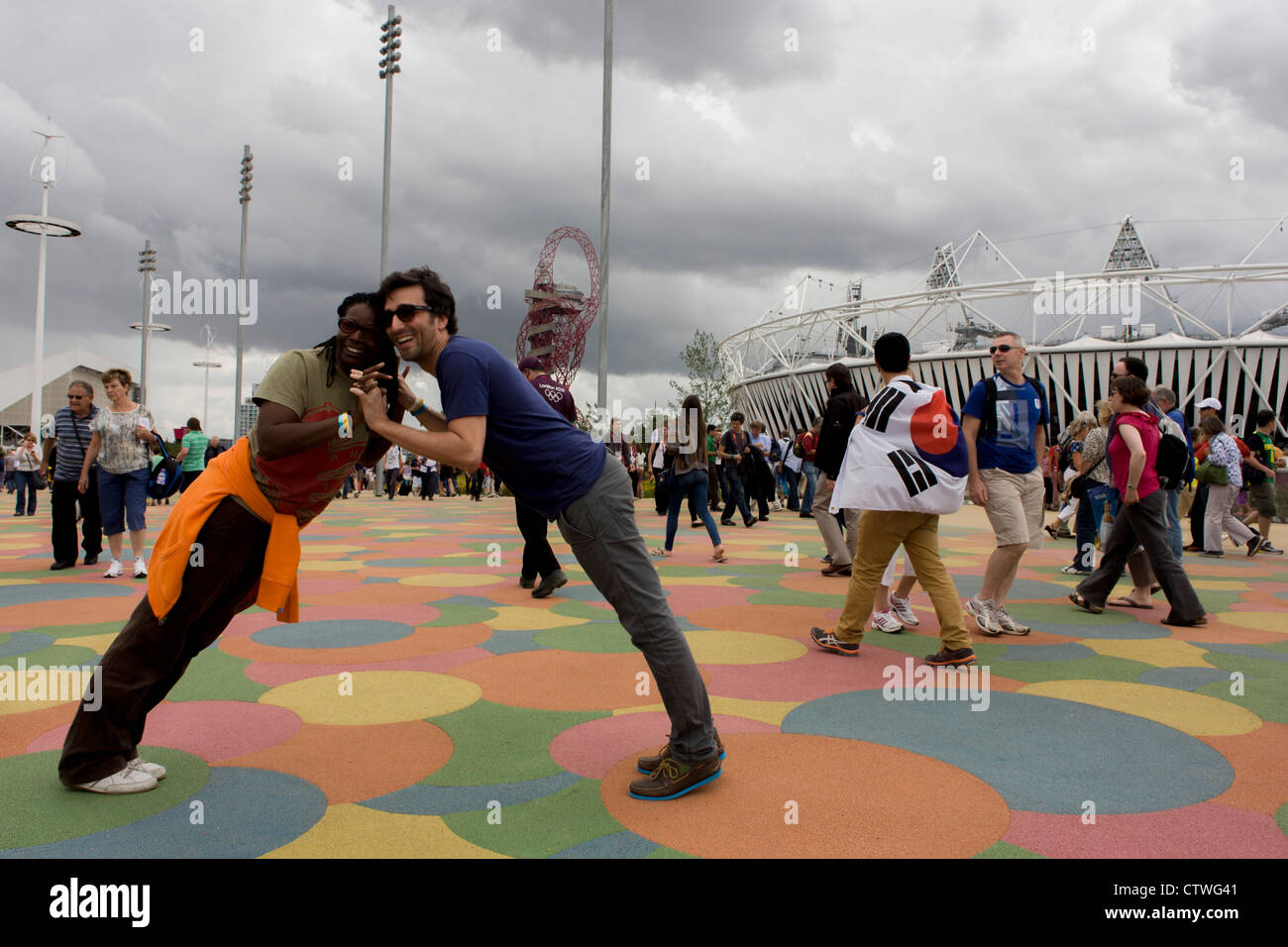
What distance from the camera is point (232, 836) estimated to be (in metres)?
2.23

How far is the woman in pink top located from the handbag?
5.05 m

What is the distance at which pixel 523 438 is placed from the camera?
258 cm

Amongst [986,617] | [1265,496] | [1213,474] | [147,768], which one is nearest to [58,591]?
[147,768]

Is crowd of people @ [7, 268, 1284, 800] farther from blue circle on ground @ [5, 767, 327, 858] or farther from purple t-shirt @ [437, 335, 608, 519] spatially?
blue circle on ground @ [5, 767, 327, 858]

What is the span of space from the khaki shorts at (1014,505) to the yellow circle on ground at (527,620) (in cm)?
265

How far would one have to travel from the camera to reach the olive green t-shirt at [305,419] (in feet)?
8.19

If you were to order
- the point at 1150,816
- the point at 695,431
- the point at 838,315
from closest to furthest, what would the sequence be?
the point at 1150,816 < the point at 695,431 < the point at 838,315

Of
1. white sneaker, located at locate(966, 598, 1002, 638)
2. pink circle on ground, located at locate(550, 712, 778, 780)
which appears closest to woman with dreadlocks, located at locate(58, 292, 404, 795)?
pink circle on ground, located at locate(550, 712, 778, 780)

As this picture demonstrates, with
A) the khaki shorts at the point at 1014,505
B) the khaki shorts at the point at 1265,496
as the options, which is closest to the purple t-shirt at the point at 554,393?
the khaki shorts at the point at 1014,505

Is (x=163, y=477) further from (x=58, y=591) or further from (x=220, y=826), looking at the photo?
(x=220, y=826)

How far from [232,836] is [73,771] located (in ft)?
2.32
